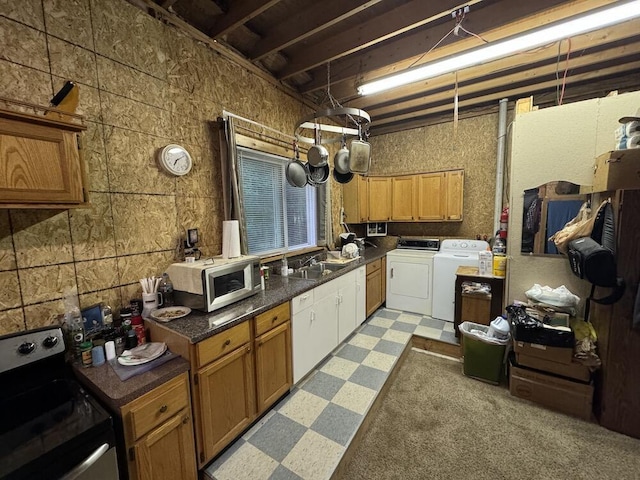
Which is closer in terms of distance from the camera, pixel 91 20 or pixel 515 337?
pixel 91 20

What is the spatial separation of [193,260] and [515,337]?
106 inches

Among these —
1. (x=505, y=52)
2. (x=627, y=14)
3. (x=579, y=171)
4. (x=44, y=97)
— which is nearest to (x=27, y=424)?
(x=44, y=97)

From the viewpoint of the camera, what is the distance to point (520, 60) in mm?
2619

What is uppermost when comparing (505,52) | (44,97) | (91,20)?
(91,20)

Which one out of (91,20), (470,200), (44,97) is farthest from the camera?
(470,200)

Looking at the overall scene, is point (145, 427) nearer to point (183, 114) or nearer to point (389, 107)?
point (183, 114)

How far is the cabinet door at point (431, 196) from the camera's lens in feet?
13.4

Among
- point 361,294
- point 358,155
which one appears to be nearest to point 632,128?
point 358,155

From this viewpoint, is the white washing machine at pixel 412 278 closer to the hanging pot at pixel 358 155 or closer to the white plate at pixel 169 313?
the hanging pot at pixel 358 155

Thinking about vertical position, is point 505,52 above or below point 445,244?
above

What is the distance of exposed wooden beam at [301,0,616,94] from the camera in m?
1.94

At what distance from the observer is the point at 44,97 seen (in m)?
1.42

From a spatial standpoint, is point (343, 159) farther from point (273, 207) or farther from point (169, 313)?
point (169, 313)

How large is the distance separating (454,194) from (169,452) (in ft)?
14.1
